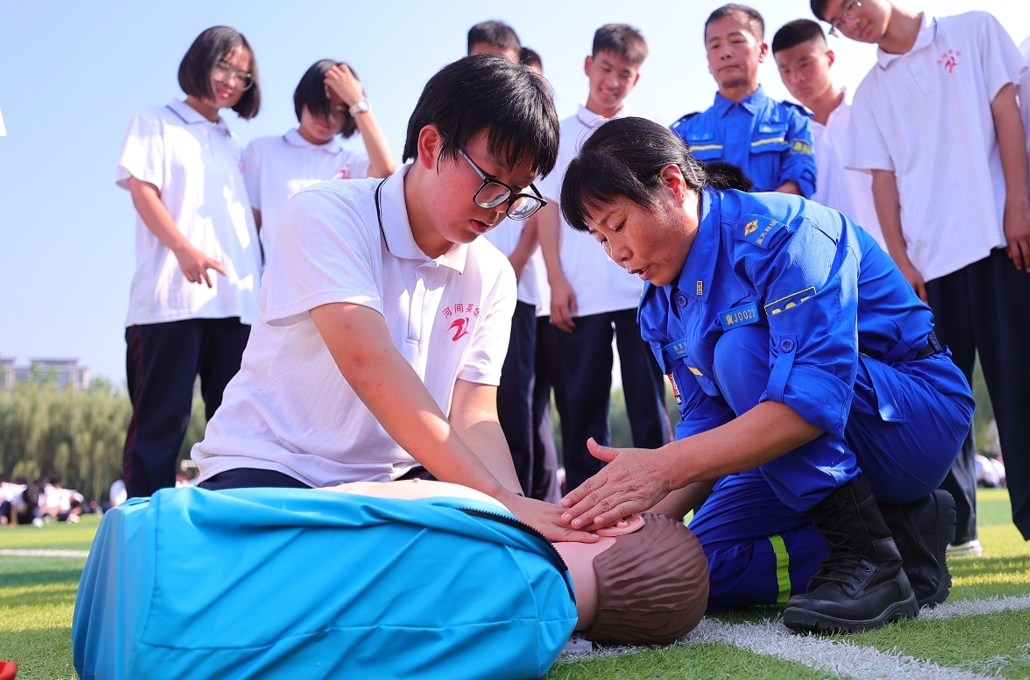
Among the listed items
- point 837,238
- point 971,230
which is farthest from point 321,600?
point 971,230

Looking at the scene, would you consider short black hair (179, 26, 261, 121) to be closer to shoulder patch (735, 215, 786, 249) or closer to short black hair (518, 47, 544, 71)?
short black hair (518, 47, 544, 71)

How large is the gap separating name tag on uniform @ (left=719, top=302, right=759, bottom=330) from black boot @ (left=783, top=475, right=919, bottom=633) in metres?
0.41

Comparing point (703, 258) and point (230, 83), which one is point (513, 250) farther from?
point (703, 258)

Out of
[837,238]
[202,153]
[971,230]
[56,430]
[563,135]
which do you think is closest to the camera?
[837,238]

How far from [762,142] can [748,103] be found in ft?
0.67

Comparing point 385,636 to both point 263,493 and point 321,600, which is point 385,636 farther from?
point 263,493

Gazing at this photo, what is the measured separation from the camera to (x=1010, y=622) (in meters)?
1.81

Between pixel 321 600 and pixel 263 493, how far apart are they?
191mm

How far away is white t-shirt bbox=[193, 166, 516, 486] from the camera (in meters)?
1.95

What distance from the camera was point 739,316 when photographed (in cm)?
197

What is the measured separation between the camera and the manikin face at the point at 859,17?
323 centimetres

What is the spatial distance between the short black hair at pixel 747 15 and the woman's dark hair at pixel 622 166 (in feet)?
6.34

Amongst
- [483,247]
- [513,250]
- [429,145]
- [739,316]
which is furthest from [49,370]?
[739,316]

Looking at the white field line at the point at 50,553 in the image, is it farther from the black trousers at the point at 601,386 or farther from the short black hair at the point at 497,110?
the short black hair at the point at 497,110
